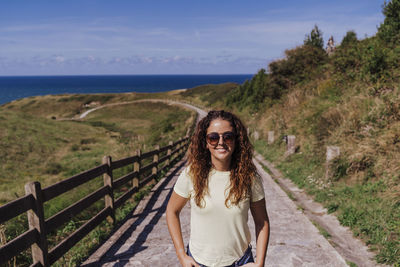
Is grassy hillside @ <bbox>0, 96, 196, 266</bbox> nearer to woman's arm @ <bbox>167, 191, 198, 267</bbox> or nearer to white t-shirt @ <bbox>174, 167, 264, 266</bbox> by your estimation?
woman's arm @ <bbox>167, 191, 198, 267</bbox>

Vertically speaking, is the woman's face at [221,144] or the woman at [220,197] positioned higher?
the woman's face at [221,144]

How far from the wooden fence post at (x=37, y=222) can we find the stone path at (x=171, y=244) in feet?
2.39

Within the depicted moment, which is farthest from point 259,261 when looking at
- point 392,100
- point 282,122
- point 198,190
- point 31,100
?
point 31,100

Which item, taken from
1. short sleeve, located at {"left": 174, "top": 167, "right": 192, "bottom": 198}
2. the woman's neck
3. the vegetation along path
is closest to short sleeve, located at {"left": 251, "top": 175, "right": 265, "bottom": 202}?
the woman's neck

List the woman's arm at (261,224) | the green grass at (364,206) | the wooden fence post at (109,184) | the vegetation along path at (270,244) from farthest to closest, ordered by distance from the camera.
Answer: the wooden fence post at (109,184) → the green grass at (364,206) → the vegetation along path at (270,244) → the woman's arm at (261,224)

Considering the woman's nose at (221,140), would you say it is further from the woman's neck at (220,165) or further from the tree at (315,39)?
the tree at (315,39)

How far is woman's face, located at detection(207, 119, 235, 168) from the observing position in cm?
225

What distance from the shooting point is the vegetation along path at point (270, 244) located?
454cm

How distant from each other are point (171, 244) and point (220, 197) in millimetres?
3347

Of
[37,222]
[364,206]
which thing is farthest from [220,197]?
[364,206]

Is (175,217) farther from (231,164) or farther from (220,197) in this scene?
(231,164)

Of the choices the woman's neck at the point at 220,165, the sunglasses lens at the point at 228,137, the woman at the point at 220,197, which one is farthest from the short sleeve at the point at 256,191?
the sunglasses lens at the point at 228,137

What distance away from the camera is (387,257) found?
14.5 feet

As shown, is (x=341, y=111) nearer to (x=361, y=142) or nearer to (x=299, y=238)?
(x=361, y=142)
